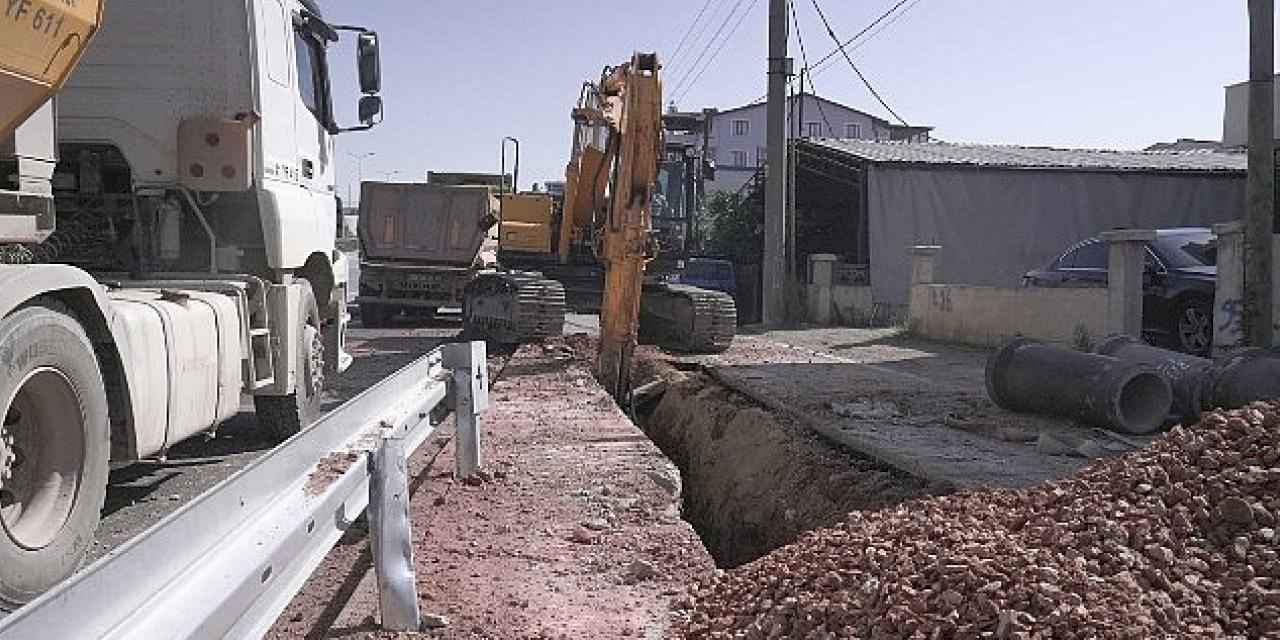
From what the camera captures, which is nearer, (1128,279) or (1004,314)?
(1128,279)

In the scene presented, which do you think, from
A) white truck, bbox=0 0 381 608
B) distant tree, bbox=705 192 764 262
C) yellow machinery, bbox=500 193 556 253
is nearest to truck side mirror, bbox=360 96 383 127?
white truck, bbox=0 0 381 608

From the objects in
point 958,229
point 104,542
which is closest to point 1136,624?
point 104,542

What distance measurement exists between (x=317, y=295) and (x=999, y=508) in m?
5.99

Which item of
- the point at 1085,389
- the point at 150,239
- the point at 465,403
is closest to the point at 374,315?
the point at 150,239

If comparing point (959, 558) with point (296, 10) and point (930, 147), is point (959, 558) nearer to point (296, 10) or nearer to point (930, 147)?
point (296, 10)

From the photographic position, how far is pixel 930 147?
30.8 meters

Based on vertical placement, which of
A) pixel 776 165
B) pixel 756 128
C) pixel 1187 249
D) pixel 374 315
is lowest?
pixel 374 315

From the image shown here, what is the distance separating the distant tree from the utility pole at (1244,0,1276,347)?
1699 cm

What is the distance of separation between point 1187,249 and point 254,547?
14781 millimetres

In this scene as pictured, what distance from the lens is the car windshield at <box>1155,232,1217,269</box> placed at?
49.7 feet

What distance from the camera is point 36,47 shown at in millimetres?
4832

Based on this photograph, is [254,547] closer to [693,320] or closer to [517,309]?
[693,320]

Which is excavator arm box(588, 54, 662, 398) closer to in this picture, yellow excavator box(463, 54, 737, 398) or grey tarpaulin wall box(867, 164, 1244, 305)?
yellow excavator box(463, 54, 737, 398)

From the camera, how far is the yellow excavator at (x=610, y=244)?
12.0 meters
